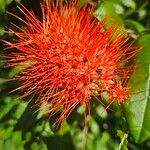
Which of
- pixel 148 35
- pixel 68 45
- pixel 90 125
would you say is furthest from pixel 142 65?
pixel 90 125

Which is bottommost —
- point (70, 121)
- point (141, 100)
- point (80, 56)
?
point (70, 121)

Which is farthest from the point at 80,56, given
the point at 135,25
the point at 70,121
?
the point at 70,121

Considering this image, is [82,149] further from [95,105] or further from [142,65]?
[142,65]

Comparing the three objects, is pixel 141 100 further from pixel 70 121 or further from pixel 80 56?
pixel 70 121

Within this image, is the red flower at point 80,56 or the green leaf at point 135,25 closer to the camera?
the red flower at point 80,56

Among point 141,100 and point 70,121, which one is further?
point 70,121
